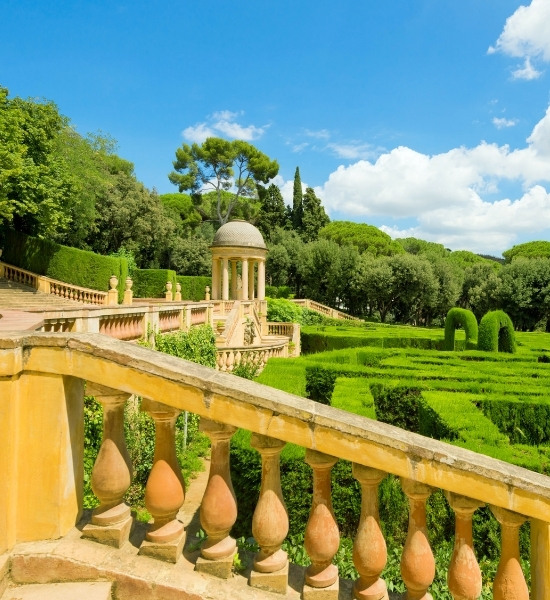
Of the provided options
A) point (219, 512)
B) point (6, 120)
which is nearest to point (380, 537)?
point (219, 512)

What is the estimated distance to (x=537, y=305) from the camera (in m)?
34.3

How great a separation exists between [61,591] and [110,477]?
1.55 feet

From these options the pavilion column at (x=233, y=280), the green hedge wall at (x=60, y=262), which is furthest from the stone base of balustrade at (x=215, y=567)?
the pavilion column at (x=233, y=280)

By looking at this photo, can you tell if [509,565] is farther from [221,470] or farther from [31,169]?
[31,169]

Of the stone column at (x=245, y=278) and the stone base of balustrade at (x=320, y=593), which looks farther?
the stone column at (x=245, y=278)

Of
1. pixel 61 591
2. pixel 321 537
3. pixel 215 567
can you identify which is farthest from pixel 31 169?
pixel 321 537

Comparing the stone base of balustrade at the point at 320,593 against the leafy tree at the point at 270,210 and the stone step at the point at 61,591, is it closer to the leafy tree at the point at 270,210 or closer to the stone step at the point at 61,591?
the stone step at the point at 61,591

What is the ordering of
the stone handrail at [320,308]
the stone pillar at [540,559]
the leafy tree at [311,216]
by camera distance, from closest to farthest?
1. the stone pillar at [540,559]
2. the stone handrail at [320,308]
3. the leafy tree at [311,216]

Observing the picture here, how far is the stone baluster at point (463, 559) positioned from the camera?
1893mm

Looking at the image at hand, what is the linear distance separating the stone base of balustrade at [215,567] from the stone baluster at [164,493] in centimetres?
12

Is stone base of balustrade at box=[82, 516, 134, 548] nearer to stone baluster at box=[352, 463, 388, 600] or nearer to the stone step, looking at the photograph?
the stone step

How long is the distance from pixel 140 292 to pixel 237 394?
32317mm

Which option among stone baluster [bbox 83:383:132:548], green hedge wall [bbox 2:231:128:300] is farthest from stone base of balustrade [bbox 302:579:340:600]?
green hedge wall [bbox 2:231:128:300]

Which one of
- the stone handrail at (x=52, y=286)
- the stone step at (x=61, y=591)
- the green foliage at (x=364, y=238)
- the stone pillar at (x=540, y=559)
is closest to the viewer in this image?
the stone step at (x=61, y=591)
